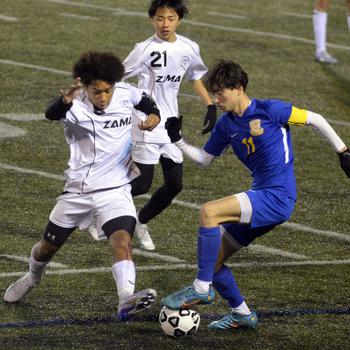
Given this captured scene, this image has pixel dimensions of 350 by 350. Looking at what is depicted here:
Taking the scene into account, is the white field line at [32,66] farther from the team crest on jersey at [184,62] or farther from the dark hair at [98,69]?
the dark hair at [98,69]

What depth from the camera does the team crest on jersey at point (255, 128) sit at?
8102mm

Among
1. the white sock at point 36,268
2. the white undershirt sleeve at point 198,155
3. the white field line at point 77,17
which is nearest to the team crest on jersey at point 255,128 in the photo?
the white undershirt sleeve at point 198,155

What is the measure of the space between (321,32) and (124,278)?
35.7ft

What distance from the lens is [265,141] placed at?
26.6ft

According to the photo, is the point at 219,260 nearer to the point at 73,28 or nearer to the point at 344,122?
the point at 344,122

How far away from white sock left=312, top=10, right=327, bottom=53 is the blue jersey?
1000cm

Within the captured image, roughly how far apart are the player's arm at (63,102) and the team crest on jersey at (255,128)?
117 cm

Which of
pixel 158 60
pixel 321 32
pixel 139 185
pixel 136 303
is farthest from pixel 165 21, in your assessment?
pixel 321 32

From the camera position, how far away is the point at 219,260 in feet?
26.6

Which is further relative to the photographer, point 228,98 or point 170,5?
point 170,5

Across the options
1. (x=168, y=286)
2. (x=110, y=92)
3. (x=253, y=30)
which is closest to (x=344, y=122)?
(x=253, y=30)

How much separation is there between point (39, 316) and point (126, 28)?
1152 cm

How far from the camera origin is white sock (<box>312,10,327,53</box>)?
709 inches

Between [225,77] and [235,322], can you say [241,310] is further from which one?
[225,77]
